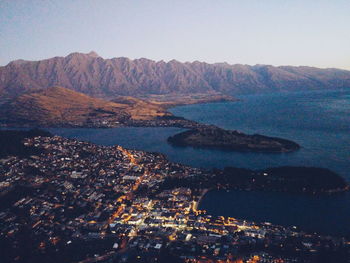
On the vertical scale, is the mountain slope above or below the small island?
above

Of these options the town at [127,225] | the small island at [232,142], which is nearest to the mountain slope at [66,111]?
the small island at [232,142]

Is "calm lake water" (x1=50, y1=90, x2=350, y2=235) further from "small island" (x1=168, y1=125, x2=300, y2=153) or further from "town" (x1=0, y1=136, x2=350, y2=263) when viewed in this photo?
"town" (x1=0, y1=136, x2=350, y2=263)

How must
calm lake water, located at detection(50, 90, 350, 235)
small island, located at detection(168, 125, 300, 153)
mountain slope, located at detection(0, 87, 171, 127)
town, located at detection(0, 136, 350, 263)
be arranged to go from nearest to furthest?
town, located at detection(0, 136, 350, 263)
calm lake water, located at detection(50, 90, 350, 235)
small island, located at detection(168, 125, 300, 153)
mountain slope, located at detection(0, 87, 171, 127)

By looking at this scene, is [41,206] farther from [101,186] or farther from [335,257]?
[335,257]

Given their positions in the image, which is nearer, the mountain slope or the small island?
the small island

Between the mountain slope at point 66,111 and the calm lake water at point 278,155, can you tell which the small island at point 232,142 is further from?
the mountain slope at point 66,111

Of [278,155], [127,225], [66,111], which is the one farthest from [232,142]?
[66,111]

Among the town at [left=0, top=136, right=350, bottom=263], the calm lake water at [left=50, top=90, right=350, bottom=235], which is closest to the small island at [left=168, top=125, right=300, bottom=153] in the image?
the calm lake water at [left=50, top=90, right=350, bottom=235]
